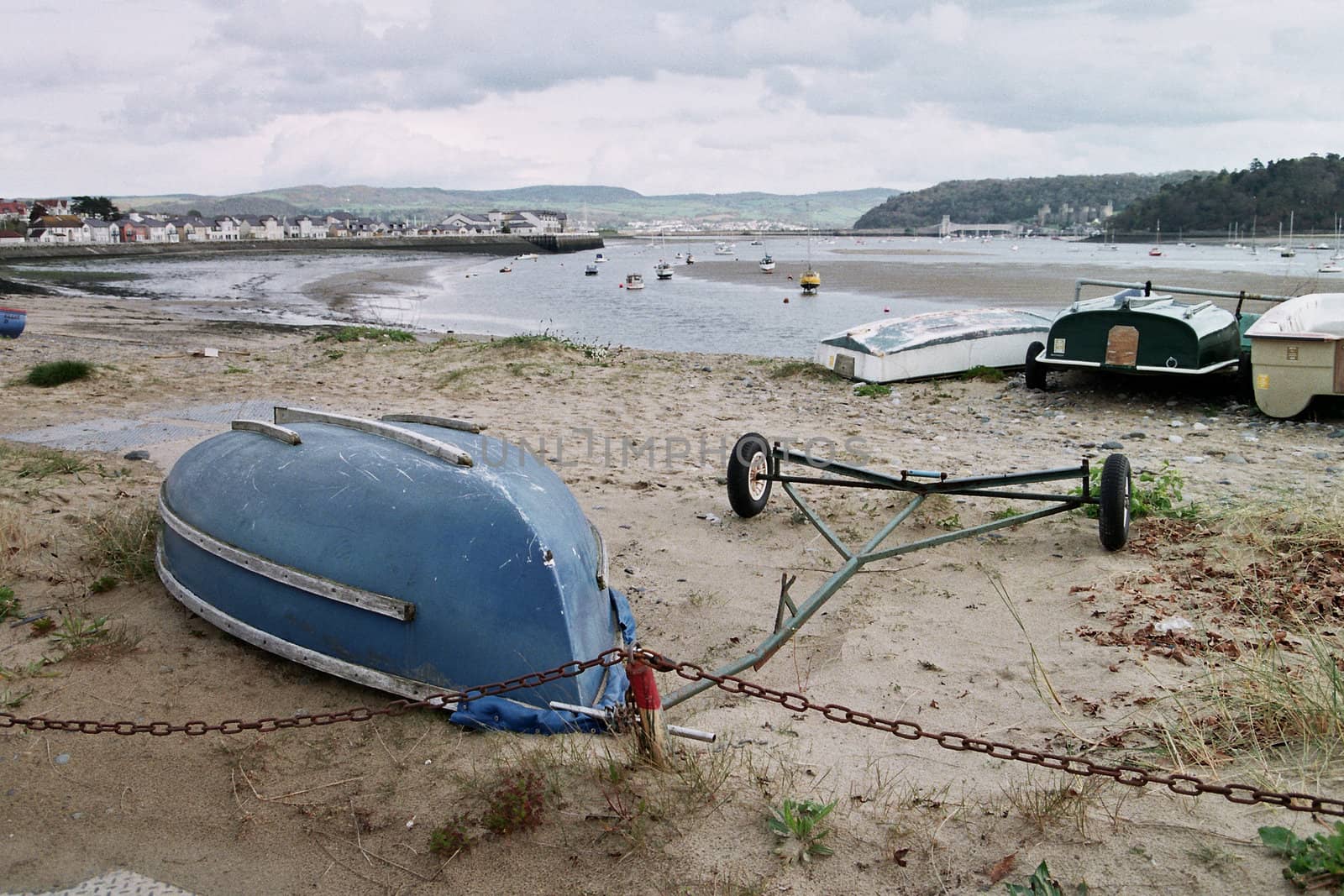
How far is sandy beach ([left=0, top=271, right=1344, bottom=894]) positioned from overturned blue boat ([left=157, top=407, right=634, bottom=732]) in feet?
0.76

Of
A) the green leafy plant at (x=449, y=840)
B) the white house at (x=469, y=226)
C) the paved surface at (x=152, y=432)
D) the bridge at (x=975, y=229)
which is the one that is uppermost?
the bridge at (x=975, y=229)

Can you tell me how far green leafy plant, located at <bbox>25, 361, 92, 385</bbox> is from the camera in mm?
12188

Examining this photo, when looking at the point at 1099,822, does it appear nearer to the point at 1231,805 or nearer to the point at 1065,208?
the point at 1231,805

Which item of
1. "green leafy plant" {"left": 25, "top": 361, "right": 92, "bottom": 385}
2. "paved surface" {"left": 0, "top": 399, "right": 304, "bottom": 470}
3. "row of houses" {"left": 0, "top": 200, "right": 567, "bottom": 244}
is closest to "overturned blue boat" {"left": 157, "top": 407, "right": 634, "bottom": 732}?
"paved surface" {"left": 0, "top": 399, "right": 304, "bottom": 470}

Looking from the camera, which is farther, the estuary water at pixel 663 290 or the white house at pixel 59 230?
the white house at pixel 59 230

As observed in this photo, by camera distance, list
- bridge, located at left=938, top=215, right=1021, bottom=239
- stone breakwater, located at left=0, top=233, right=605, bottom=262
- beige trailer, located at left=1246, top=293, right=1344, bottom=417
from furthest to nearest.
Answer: bridge, located at left=938, top=215, right=1021, bottom=239 < stone breakwater, located at left=0, top=233, right=605, bottom=262 < beige trailer, located at left=1246, top=293, right=1344, bottom=417

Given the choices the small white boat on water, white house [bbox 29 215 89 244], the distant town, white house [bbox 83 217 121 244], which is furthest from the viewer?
the distant town

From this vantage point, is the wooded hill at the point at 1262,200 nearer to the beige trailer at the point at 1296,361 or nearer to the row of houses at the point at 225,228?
the row of houses at the point at 225,228

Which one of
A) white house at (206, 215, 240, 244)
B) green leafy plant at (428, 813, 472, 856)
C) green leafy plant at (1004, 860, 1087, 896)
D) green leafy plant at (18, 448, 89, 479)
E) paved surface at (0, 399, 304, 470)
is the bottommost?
green leafy plant at (428, 813, 472, 856)

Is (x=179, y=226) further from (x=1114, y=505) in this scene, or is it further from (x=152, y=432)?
(x=1114, y=505)

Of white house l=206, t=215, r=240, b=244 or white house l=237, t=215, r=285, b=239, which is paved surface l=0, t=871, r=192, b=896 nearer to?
white house l=206, t=215, r=240, b=244

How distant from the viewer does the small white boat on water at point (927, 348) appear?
47.2ft

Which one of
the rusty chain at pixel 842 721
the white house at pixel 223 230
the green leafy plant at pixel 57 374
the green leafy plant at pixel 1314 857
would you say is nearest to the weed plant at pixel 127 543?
the rusty chain at pixel 842 721

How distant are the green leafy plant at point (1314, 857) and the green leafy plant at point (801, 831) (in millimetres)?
1465
